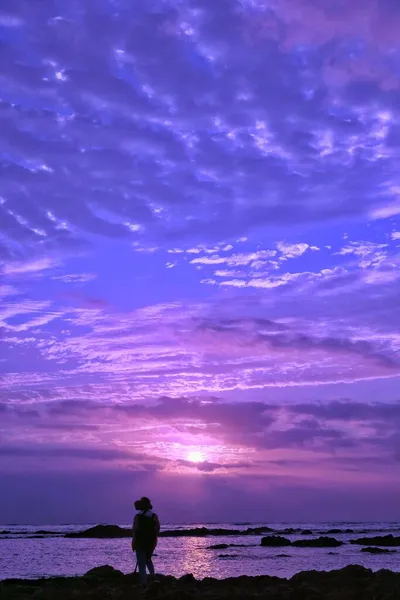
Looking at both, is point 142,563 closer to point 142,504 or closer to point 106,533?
point 142,504

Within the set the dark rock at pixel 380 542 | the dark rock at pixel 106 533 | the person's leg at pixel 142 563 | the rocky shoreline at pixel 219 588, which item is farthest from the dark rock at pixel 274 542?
the person's leg at pixel 142 563

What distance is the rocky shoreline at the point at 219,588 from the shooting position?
17812 millimetres

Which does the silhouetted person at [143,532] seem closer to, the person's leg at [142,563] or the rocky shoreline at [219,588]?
the person's leg at [142,563]

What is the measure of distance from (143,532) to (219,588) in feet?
11.1

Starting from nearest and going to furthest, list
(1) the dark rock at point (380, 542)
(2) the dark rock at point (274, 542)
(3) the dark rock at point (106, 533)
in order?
1. (2) the dark rock at point (274, 542)
2. (1) the dark rock at point (380, 542)
3. (3) the dark rock at point (106, 533)

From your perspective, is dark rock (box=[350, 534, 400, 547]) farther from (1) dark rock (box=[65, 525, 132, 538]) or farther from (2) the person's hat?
(2) the person's hat

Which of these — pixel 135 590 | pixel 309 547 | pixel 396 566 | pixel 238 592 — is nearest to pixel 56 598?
pixel 135 590

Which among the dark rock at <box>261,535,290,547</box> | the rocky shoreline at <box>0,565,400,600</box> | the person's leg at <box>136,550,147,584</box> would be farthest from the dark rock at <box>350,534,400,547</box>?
the person's leg at <box>136,550,147,584</box>

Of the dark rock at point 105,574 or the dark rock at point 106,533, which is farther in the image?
the dark rock at point 106,533

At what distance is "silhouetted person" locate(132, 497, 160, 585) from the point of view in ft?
66.1

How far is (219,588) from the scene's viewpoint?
2145cm

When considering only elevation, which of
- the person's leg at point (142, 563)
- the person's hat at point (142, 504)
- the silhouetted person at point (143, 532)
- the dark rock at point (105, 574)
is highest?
the person's hat at point (142, 504)

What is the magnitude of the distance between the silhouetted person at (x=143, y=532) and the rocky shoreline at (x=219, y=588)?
81 cm

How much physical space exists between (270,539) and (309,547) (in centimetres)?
772
